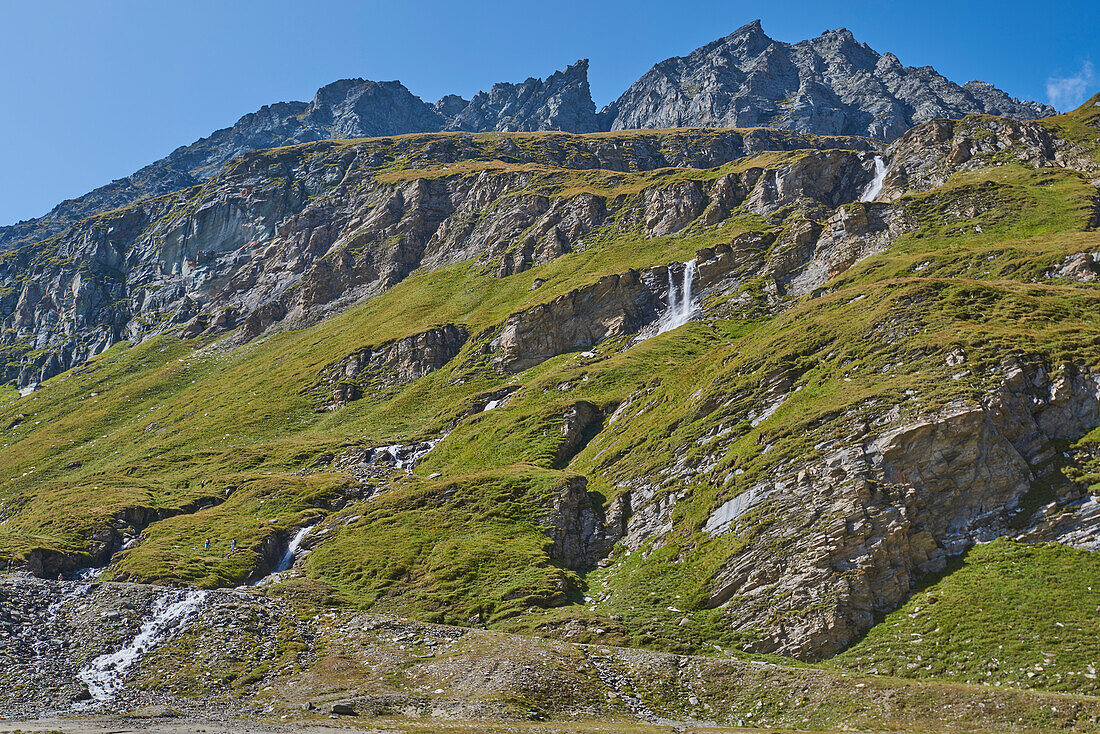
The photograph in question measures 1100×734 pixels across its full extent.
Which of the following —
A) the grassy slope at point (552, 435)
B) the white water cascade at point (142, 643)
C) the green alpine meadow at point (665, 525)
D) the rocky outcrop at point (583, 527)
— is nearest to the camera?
the green alpine meadow at point (665, 525)

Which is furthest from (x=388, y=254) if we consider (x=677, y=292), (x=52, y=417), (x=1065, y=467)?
(x=1065, y=467)

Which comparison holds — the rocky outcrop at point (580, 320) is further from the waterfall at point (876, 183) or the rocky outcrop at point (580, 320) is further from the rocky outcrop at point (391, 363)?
the waterfall at point (876, 183)

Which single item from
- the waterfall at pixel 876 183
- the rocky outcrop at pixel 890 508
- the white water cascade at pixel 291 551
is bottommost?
the white water cascade at pixel 291 551

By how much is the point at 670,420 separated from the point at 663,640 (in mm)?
27649

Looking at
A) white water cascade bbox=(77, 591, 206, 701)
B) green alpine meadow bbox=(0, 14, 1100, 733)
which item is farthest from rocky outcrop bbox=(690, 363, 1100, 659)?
white water cascade bbox=(77, 591, 206, 701)

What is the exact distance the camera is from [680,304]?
11762cm

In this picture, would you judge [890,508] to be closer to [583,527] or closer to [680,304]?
[583,527]

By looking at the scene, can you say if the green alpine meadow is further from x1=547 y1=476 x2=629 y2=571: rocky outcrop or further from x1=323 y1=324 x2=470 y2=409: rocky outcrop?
x1=323 y1=324 x2=470 y2=409: rocky outcrop

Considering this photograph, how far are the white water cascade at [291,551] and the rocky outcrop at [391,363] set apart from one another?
57268 mm

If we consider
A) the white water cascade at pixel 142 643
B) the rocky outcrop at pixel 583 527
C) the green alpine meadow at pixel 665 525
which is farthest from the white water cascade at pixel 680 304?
the white water cascade at pixel 142 643

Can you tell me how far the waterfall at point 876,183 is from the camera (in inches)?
5590

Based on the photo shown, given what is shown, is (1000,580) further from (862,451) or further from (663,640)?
(663,640)

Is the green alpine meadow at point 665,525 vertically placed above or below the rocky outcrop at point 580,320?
below

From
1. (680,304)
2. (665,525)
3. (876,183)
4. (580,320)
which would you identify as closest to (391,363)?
(580,320)
